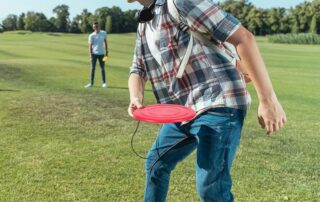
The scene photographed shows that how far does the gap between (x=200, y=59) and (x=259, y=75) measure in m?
0.35

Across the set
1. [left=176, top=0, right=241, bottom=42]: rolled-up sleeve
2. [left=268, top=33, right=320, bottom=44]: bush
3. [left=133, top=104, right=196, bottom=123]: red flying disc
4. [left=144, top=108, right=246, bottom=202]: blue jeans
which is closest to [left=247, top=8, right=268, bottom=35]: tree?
[left=268, top=33, right=320, bottom=44]: bush

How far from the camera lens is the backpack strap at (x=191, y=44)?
2551mm

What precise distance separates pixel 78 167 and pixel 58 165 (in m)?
0.25

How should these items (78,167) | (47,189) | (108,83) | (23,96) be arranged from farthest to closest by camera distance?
1. (108,83)
2. (23,96)
3. (78,167)
4. (47,189)

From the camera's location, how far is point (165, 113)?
2754 mm

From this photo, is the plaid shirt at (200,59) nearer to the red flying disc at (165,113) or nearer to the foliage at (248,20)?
the red flying disc at (165,113)

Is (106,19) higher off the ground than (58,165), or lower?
lower

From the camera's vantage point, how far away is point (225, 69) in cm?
266

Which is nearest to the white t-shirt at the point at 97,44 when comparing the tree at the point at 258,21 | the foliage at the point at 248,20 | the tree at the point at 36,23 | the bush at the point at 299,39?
the bush at the point at 299,39

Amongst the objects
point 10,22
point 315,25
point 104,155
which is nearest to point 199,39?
point 104,155

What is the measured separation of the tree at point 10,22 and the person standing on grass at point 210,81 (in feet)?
372

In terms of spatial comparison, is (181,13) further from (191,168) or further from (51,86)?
(51,86)

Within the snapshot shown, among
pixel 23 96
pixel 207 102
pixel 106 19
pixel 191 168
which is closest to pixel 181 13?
pixel 207 102

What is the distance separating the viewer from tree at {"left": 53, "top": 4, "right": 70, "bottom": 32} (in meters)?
102
